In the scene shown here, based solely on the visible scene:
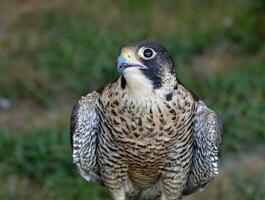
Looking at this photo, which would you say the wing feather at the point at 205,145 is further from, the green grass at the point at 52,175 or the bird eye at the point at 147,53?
the green grass at the point at 52,175

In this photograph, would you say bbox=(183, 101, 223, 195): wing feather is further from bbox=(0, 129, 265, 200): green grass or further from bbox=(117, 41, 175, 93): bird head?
bbox=(0, 129, 265, 200): green grass

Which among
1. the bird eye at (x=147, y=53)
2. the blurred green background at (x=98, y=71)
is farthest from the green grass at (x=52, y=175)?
the bird eye at (x=147, y=53)

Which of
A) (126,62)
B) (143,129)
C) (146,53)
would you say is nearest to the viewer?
(126,62)

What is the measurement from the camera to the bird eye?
3917mm

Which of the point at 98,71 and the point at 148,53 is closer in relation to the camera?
the point at 148,53

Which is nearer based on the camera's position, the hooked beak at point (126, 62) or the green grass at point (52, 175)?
the hooked beak at point (126, 62)

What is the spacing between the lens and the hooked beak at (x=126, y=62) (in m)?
3.79

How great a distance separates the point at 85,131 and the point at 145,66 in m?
0.70

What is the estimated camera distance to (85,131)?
445 cm

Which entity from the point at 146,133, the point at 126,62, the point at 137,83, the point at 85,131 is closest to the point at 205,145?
the point at 146,133

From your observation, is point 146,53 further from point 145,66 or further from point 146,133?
point 146,133

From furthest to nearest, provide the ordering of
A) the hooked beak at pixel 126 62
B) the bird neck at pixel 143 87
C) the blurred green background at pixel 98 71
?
the blurred green background at pixel 98 71 → the bird neck at pixel 143 87 → the hooked beak at pixel 126 62

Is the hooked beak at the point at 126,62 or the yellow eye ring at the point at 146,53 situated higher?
the yellow eye ring at the point at 146,53

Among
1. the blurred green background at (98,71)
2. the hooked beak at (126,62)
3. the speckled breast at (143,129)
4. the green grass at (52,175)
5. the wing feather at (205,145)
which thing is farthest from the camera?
the blurred green background at (98,71)
